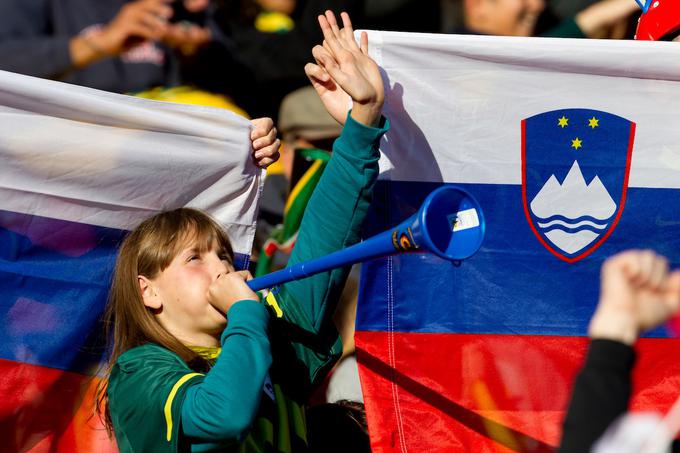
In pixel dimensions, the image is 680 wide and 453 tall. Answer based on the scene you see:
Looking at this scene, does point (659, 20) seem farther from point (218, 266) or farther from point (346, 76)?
point (218, 266)

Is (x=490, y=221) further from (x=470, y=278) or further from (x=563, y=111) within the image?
(x=563, y=111)

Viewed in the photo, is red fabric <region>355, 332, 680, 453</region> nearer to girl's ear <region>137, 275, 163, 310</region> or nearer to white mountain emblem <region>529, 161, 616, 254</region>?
white mountain emblem <region>529, 161, 616, 254</region>

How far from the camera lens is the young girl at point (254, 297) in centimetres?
267

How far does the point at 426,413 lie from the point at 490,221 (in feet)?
1.79

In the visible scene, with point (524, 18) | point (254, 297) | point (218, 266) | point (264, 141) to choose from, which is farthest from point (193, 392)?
point (524, 18)

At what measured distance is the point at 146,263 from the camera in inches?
116

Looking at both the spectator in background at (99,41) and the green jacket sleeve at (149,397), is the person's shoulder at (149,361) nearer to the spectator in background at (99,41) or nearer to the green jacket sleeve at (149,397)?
the green jacket sleeve at (149,397)

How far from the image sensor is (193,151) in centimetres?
316

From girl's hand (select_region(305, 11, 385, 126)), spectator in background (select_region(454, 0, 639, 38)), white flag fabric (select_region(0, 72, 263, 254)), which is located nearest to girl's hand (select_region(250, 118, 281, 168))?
white flag fabric (select_region(0, 72, 263, 254))

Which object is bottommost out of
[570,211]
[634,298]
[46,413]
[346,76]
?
[46,413]

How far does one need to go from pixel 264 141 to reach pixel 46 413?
3.04 feet

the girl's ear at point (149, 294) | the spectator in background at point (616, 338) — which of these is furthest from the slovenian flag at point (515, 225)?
the spectator in background at point (616, 338)

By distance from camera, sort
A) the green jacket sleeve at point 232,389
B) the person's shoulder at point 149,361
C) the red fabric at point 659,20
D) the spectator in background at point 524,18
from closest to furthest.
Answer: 1. the green jacket sleeve at point 232,389
2. the person's shoulder at point 149,361
3. the red fabric at point 659,20
4. the spectator in background at point 524,18

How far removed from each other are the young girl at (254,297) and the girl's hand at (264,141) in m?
0.19
